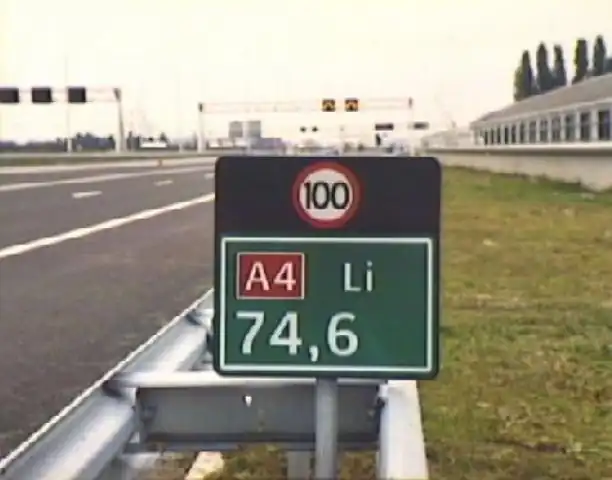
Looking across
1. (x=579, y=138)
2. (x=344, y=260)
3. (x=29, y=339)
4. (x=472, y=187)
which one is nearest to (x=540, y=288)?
(x=29, y=339)

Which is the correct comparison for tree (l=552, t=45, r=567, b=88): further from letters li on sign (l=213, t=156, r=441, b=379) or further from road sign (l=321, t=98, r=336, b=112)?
letters li on sign (l=213, t=156, r=441, b=379)

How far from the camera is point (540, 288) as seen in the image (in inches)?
431

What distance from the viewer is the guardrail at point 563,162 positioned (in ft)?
91.8

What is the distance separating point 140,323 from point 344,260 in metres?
6.17

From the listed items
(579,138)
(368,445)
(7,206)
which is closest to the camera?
(368,445)

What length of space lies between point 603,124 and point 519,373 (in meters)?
31.1

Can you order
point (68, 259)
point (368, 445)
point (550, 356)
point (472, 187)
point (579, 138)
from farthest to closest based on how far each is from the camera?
point (579, 138)
point (472, 187)
point (68, 259)
point (550, 356)
point (368, 445)

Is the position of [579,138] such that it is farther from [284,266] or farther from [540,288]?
[284,266]

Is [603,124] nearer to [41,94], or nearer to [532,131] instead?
[532,131]

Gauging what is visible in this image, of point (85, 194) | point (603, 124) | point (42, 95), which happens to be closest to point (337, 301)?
point (85, 194)

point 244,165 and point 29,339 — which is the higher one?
point 244,165

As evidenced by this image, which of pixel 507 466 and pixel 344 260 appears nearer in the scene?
pixel 344 260

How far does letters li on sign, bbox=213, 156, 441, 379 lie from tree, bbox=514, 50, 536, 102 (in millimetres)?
134006

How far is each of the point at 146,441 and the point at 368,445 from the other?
66cm
